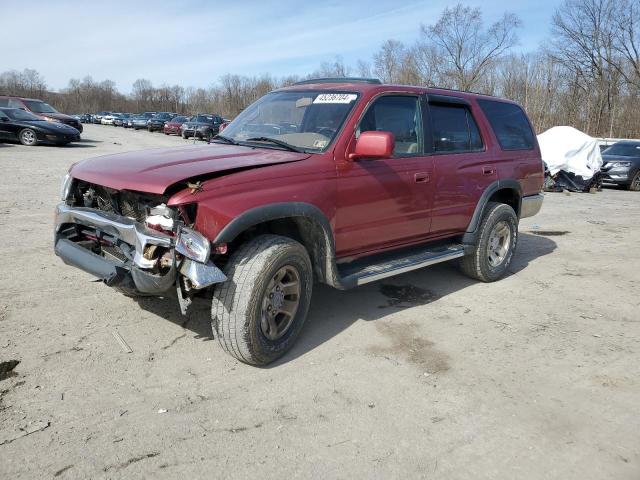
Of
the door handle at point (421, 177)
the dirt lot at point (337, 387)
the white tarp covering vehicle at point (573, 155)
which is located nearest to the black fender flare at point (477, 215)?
the dirt lot at point (337, 387)

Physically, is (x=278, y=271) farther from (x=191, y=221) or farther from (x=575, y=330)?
(x=575, y=330)

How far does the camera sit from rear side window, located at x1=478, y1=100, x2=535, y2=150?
5715mm

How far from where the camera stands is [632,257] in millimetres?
7195

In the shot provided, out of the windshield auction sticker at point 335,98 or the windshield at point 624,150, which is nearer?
the windshield auction sticker at point 335,98

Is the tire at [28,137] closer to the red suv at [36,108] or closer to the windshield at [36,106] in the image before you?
the red suv at [36,108]

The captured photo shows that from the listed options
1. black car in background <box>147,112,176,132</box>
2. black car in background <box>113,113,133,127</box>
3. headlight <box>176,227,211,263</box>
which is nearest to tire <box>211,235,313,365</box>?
headlight <box>176,227,211,263</box>

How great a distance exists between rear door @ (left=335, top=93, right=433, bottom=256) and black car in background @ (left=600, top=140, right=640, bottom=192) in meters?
13.7

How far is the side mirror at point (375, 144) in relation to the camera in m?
3.79

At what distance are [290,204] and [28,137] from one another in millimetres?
19073

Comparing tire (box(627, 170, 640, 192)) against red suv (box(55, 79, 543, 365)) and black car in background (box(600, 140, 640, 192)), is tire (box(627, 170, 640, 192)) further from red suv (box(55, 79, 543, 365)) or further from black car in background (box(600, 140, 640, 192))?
red suv (box(55, 79, 543, 365))

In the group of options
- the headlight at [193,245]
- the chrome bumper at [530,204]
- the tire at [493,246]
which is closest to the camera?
the headlight at [193,245]

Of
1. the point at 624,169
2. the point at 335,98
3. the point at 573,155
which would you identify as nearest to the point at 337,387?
the point at 335,98

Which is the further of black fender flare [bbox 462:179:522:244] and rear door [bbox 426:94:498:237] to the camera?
black fender flare [bbox 462:179:522:244]

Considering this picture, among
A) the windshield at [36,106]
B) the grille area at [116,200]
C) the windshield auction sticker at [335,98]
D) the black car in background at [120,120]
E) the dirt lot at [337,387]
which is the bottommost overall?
the dirt lot at [337,387]
